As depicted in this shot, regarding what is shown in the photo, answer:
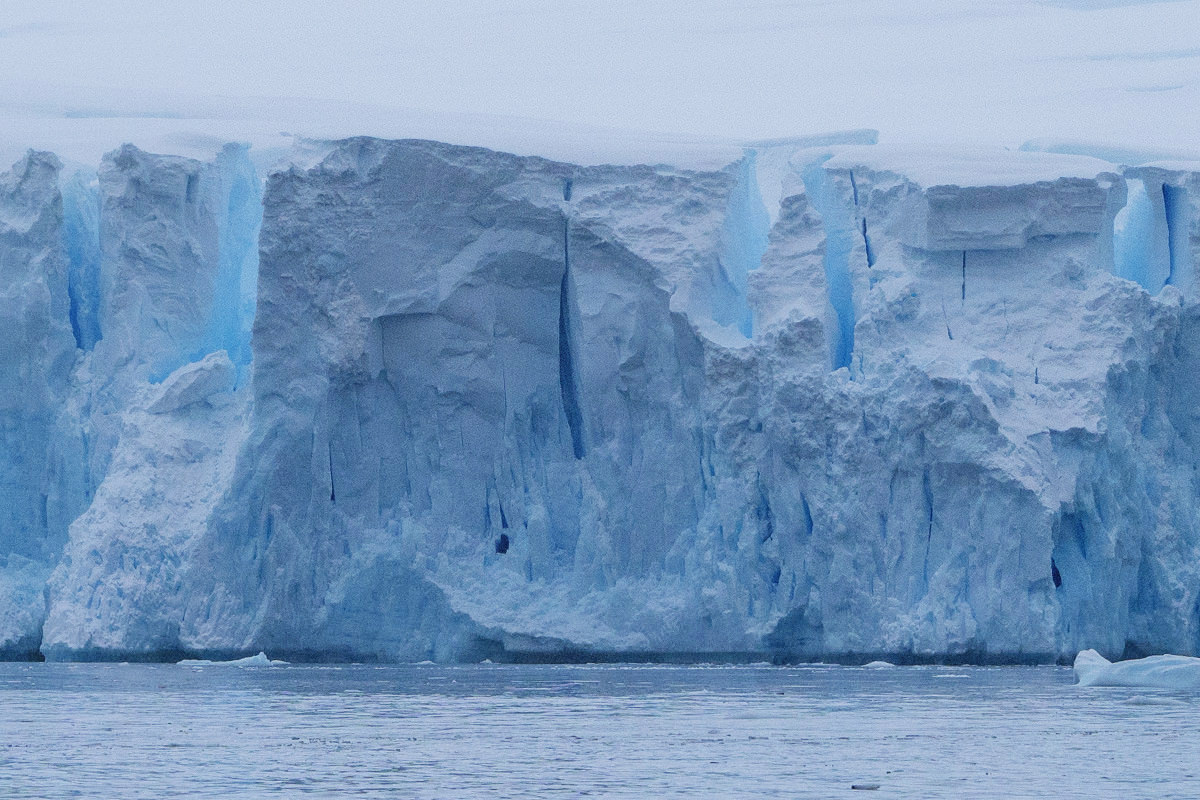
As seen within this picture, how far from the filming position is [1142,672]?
1540 centimetres

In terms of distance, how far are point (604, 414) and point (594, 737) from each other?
8230 mm

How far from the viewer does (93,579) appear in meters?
17.9

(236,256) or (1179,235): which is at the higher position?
(1179,235)

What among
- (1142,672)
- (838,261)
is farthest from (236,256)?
(1142,672)

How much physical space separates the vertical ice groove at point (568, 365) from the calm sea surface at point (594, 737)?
12.4 feet

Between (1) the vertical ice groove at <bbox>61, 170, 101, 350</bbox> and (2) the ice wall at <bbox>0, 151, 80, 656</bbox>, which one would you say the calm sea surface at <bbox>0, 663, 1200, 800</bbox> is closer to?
(2) the ice wall at <bbox>0, 151, 80, 656</bbox>

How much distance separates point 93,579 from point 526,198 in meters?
5.68

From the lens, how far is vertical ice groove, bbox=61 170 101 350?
64.3ft

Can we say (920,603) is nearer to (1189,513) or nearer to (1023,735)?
(1189,513)

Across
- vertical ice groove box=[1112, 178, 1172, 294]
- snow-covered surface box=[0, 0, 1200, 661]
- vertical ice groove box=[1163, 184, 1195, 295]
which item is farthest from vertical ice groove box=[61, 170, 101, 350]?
vertical ice groove box=[1163, 184, 1195, 295]

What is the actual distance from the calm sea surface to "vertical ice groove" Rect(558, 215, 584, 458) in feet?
12.4

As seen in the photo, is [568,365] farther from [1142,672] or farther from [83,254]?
[1142,672]

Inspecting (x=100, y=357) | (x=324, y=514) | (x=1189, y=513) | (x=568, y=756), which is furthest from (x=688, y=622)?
(x=568, y=756)

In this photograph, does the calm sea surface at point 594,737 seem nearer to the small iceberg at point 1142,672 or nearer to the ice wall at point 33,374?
the small iceberg at point 1142,672
